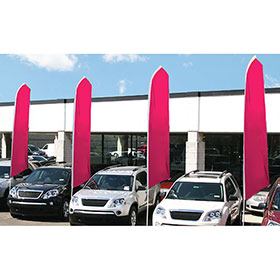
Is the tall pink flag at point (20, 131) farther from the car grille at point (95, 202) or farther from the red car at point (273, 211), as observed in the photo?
the red car at point (273, 211)

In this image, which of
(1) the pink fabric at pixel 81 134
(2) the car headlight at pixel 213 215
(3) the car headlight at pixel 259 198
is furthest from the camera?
(3) the car headlight at pixel 259 198

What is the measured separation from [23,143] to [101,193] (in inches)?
183

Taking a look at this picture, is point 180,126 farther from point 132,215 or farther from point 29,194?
point 29,194

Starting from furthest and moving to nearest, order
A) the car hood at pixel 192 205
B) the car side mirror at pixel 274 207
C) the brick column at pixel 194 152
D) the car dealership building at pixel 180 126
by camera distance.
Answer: the brick column at pixel 194 152 < the car dealership building at pixel 180 126 < the car hood at pixel 192 205 < the car side mirror at pixel 274 207

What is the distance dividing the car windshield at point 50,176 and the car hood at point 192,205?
4.41 meters

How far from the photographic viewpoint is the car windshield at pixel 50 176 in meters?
11.8

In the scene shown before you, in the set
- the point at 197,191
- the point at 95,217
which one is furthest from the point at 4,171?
the point at 197,191

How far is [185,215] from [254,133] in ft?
9.76

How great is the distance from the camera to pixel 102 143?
19891 millimetres

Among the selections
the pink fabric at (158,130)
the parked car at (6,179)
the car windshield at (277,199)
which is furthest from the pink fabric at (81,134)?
the car windshield at (277,199)

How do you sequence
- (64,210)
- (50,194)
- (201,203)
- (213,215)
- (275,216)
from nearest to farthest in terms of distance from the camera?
(275,216)
(213,215)
(201,203)
(50,194)
(64,210)

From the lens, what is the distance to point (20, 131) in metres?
12.9

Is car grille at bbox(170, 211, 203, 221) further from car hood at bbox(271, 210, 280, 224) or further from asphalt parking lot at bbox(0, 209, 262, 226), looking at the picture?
asphalt parking lot at bbox(0, 209, 262, 226)
